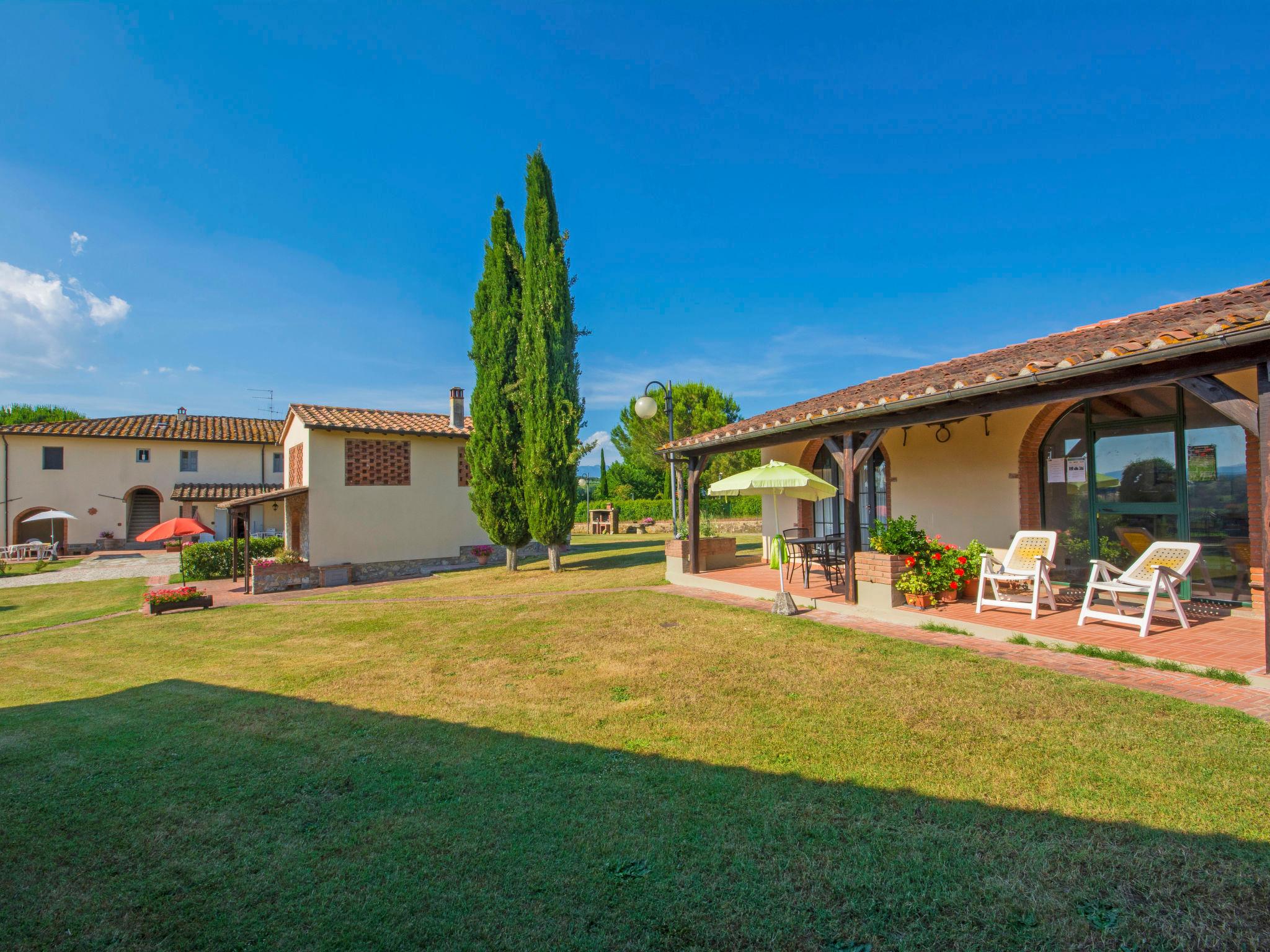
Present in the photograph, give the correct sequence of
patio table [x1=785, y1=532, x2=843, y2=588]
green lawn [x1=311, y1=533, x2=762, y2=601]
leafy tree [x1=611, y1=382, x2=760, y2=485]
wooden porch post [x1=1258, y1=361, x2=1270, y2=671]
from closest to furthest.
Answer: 1. wooden porch post [x1=1258, y1=361, x2=1270, y2=671]
2. patio table [x1=785, y1=532, x2=843, y2=588]
3. green lawn [x1=311, y1=533, x2=762, y2=601]
4. leafy tree [x1=611, y1=382, x2=760, y2=485]

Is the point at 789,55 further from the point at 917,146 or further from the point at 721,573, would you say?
the point at 721,573

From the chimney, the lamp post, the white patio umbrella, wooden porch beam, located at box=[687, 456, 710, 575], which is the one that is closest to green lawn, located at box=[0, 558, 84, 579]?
the white patio umbrella

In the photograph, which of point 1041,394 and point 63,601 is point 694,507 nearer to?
point 1041,394

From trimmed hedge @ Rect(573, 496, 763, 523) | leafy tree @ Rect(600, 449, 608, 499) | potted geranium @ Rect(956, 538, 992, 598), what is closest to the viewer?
potted geranium @ Rect(956, 538, 992, 598)

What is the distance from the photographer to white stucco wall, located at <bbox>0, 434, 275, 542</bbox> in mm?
25438

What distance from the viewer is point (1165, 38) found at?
912 cm

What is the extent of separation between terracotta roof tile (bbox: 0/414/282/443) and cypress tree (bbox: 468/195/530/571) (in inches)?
740

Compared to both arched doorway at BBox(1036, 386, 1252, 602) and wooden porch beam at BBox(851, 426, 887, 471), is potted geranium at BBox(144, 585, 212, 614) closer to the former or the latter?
wooden porch beam at BBox(851, 426, 887, 471)

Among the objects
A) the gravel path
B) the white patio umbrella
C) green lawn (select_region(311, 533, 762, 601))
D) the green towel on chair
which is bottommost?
the gravel path

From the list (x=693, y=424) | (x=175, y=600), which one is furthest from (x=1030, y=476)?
(x=693, y=424)

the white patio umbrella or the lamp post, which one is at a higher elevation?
the lamp post

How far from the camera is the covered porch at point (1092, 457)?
17.1 ft

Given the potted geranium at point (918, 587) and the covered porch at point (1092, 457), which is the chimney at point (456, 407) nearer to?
the covered porch at point (1092, 457)

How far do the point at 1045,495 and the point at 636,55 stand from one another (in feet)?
36.6
